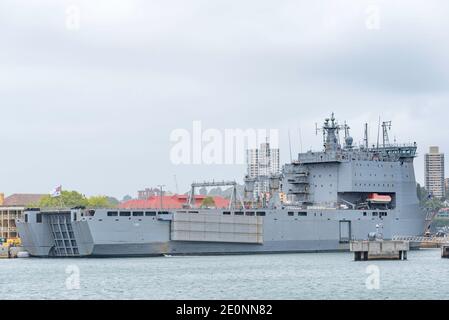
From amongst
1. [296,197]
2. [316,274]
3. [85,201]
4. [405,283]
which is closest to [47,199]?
[85,201]

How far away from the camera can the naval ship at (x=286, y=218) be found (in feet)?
273

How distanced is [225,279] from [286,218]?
34.1 metres

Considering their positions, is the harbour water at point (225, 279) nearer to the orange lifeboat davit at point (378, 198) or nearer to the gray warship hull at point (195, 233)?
the gray warship hull at point (195, 233)

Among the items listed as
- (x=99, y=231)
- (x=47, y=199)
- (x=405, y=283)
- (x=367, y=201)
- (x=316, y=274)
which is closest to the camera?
(x=405, y=283)

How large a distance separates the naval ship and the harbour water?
4289 mm

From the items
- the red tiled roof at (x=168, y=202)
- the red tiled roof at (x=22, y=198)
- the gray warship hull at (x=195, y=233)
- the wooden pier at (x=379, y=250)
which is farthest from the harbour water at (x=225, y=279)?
the red tiled roof at (x=22, y=198)

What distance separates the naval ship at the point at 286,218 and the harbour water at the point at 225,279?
4.29 metres

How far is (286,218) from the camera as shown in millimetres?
90375

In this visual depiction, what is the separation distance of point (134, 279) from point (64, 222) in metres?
29.1

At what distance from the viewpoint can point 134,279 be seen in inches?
2239

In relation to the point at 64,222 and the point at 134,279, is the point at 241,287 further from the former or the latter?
the point at 64,222

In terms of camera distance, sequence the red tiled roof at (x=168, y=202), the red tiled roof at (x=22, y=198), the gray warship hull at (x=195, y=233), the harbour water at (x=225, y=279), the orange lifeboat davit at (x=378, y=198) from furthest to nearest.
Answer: the red tiled roof at (x=22, y=198)
the red tiled roof at (x=168, y=202)
the orange lifeboat davit at (x=378, y=198)
the gray warship hull at (x=195, y=233)
the harbour water at (x=225, y=279)

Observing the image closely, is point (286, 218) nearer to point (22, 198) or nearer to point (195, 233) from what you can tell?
point (195, 233)

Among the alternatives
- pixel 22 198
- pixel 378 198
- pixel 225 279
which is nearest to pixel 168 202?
pixel 22 198
